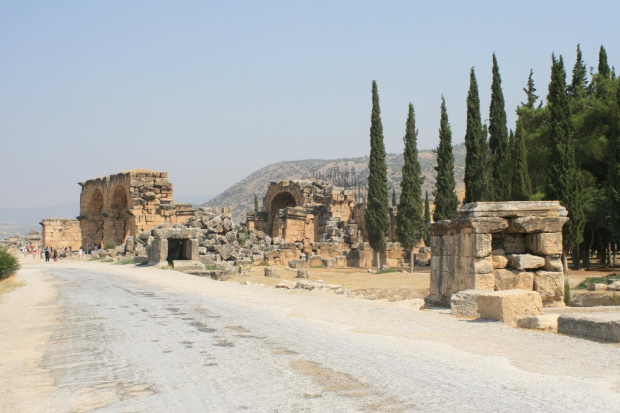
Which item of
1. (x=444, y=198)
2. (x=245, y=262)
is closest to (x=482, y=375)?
(x=245, y=262)

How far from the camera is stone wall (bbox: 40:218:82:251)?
44562 millimetres

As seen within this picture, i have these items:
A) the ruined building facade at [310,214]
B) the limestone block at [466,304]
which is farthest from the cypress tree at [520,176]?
the limestone block at [466,304]

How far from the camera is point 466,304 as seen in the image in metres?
8.79

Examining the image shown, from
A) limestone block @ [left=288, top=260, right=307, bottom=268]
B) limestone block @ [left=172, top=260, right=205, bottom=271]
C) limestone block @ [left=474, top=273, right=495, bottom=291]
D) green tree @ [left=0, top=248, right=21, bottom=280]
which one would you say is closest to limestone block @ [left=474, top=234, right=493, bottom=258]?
limestone block @ [left=474, top=273, right=495, bottom=291]

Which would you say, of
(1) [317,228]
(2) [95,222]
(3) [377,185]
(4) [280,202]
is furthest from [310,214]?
(2) [95,222]

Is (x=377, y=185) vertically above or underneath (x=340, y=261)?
above

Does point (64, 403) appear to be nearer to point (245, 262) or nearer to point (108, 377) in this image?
point (108, 377)

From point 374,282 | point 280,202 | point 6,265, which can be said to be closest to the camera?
point 6,265

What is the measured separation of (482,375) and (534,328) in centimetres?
280

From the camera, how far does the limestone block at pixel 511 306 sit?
25.9 feet

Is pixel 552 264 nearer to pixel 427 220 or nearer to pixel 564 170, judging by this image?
pixel 564 170

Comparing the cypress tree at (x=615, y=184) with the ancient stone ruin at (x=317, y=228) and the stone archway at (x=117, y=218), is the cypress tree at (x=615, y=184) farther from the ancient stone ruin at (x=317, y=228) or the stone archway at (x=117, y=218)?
the stone archway at (x=117, y=218)

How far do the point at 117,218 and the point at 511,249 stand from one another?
31.9m

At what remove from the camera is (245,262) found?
2770 cm
